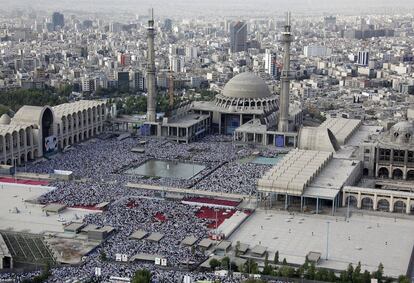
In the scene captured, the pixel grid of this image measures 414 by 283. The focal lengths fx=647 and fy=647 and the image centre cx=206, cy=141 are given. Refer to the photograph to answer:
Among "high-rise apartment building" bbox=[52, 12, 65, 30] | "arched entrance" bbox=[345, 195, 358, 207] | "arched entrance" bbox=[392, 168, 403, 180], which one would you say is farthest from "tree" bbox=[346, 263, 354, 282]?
"high-rise apartment building" bbox=[52, 12, 65, 30]

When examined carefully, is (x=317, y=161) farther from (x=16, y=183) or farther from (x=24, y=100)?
(x=24, y=100)

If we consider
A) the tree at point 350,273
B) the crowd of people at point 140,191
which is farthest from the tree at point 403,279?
the crowd of people at point 140,191

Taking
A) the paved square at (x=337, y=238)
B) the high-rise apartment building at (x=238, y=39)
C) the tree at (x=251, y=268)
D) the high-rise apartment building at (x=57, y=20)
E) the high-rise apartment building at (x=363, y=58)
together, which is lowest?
the paved square at (x=337, y=238)

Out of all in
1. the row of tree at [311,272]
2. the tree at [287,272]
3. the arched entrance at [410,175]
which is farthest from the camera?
the arched entrance at [410,175]

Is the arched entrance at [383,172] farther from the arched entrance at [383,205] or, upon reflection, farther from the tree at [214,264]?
the tree at [214,264]

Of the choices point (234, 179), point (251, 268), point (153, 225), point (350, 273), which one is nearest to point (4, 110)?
point (234, 179)

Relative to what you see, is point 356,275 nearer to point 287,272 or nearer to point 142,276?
point 287,272
